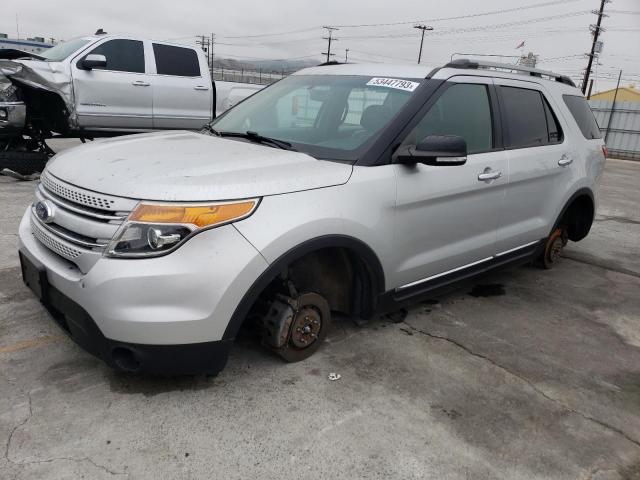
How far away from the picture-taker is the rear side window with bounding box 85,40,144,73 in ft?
26.5

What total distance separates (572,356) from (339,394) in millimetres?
1682

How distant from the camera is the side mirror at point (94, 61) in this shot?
7434 millimetres

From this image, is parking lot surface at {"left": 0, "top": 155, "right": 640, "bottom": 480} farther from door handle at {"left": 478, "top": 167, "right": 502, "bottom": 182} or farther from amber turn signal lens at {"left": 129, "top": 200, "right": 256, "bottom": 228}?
door handle at {"left": 478, "top": 167, "right": 502, "bottom": 182}

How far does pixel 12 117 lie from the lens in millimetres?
7059

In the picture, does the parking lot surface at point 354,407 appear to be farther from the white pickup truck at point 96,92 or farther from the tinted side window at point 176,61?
the tinted side window at point 176,61

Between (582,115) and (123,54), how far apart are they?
665 cm

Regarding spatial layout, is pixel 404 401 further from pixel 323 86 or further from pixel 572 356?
pixel 323 86

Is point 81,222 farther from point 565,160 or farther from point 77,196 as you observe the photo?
point 565,160

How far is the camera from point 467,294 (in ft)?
14.6

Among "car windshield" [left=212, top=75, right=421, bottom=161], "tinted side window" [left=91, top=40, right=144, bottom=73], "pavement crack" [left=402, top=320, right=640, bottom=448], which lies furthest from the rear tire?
"tinted side window" [left=91, top=40, right=144, bottom=73]

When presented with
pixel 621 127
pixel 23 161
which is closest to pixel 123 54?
pixel 23 161

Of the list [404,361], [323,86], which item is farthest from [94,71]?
[404,361]

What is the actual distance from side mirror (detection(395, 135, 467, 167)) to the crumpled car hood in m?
6.03

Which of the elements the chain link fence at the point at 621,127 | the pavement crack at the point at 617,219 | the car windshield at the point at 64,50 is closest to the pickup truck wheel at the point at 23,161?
the car windshield at the point at 64,50
